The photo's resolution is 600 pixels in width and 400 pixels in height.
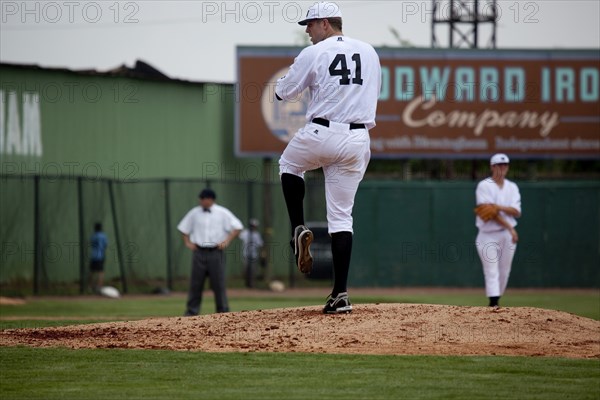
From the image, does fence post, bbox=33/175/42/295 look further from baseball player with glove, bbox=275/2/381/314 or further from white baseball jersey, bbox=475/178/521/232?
baseball player with glove, bbox=275/2/381/314

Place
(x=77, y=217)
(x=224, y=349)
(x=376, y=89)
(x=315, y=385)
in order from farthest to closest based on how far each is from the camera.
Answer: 1. (x=77, y=217)
2. (x=376, y=89)
3. (x=224, y=349)
4. (x=315, y=385)

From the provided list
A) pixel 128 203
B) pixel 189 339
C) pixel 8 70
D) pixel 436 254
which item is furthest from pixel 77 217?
pixel 189 339

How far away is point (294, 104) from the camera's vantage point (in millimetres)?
28891

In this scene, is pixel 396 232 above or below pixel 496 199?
below

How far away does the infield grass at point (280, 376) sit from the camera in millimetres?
6625

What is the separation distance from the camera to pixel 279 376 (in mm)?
7207

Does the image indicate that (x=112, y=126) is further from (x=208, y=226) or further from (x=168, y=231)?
(x=208, y=226)

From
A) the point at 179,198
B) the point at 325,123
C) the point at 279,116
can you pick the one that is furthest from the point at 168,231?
the point at 325,123

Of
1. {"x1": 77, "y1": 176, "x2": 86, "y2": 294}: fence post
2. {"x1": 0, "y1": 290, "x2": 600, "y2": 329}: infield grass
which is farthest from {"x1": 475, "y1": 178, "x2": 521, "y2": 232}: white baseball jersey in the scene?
{"x1": 77, "y1": 176, "x2": 86, "y2": 294}: fence post

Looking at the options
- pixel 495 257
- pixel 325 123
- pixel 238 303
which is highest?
pixel 325 123

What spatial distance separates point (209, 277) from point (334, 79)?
8.63 m

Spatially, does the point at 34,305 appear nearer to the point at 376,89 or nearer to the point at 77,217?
the point at 77,217

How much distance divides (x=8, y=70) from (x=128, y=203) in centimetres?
404

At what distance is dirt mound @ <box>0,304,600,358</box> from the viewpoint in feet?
27.2
